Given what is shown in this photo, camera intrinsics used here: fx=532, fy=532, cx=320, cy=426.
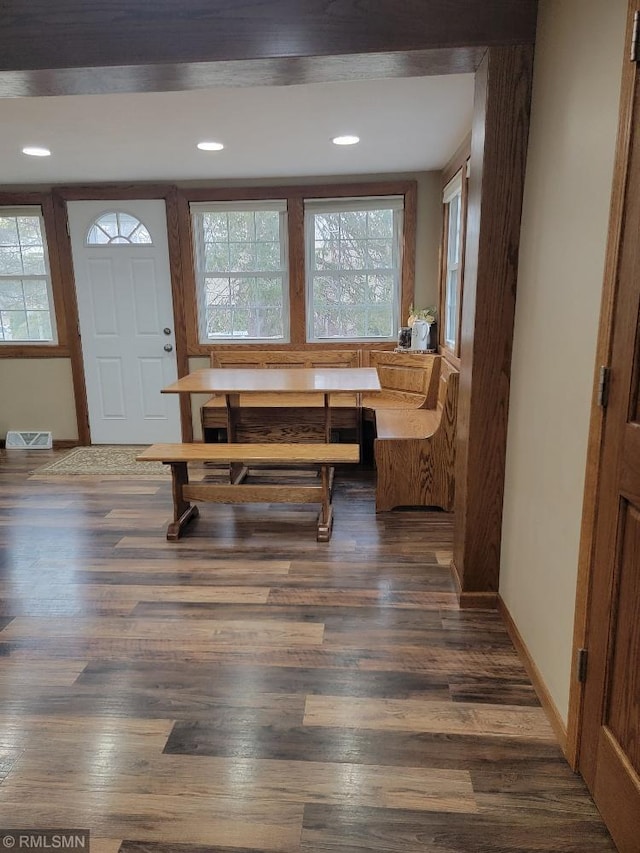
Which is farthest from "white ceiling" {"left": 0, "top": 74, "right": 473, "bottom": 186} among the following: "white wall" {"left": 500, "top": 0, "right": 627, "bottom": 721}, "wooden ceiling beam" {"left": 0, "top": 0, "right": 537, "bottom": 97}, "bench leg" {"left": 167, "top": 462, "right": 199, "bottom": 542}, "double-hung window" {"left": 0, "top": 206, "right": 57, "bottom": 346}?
"bench leg" {"left": 167, "top": 462, "right": 199, "bottom": 542}

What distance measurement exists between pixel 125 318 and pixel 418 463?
10.1 feet

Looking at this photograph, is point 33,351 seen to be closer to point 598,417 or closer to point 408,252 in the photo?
point 408,252

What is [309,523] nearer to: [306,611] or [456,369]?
[306,611]

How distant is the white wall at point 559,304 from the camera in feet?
4.51

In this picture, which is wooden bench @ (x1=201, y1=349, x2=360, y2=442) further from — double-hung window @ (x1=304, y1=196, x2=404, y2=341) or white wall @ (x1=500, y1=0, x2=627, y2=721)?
white wall @ (x1=500, y1=0, x2=627, y2=721)

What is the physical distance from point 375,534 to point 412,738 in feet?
4.88

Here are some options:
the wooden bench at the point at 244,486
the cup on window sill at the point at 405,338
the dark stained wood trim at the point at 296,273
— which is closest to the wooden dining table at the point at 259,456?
the wooden bench at the point at 244,486

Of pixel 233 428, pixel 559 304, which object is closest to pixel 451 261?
pixel 233 428

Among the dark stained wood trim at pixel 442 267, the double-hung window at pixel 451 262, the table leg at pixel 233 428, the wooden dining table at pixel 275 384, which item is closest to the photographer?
the wooden dining table at pixel 275 384

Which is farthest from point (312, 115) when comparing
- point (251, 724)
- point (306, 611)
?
point (251, 724)

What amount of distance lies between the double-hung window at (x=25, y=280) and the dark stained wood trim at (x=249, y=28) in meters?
3.23

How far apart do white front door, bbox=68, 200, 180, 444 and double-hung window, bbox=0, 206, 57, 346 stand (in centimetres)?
34

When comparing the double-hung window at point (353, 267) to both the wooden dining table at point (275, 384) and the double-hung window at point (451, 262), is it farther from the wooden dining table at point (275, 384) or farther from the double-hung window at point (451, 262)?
the wooden dining table at point (275, 384)

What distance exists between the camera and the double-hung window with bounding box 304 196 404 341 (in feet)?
14.7
